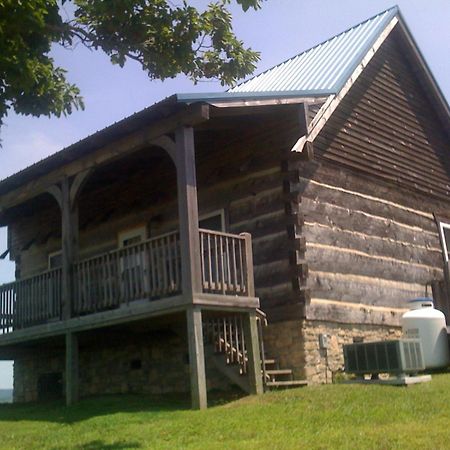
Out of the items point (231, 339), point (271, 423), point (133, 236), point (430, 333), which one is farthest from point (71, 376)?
point (430, 333)

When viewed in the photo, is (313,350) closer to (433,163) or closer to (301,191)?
(301,191)

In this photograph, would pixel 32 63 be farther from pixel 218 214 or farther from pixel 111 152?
pixel 218 214

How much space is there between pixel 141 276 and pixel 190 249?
146 centimetres

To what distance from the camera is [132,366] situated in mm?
16312

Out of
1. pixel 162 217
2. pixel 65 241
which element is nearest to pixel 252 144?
pixel 162 217

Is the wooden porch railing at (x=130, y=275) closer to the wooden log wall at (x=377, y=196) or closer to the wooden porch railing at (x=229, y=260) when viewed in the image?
the wooden porch railing at (x=229, y=260)

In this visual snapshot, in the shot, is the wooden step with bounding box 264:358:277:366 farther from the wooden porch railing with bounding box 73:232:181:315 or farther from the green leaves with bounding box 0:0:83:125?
the green leaves with bounding box 0:0:83:125

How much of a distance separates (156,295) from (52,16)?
4856mm

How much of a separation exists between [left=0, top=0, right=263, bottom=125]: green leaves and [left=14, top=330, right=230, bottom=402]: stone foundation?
18.7 ft

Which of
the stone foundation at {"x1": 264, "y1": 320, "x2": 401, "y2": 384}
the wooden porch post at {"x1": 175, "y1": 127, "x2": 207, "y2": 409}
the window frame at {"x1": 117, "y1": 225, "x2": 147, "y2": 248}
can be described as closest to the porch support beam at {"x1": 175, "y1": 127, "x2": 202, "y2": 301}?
the wooden porch post at {"x1": 175, "y1": 127, "x2": 207, "y2": 409}

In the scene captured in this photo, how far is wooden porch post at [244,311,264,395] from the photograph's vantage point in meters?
12.0

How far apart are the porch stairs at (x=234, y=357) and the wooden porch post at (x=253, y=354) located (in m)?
0.25

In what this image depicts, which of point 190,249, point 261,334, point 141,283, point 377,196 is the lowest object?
point 261,334

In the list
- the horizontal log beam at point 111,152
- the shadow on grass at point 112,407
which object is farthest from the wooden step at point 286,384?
the horizontal log beam at point 111,152
